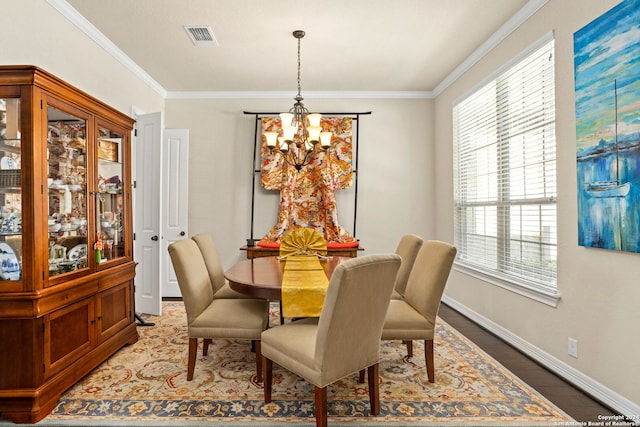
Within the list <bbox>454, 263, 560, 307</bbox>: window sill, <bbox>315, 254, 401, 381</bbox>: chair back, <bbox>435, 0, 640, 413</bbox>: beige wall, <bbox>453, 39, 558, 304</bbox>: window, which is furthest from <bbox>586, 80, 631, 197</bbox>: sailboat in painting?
<bbox>315, 254, 401, 381</bbox>: chair back

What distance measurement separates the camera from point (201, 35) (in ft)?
10.3

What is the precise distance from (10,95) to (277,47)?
216 cm

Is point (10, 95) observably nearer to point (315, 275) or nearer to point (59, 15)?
point (59, 15)

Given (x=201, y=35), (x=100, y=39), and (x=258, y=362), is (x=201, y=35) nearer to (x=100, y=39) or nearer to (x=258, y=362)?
(x=100, y=39)

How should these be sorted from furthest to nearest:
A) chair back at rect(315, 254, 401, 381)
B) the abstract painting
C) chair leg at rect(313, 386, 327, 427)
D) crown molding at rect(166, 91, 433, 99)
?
crown molding at rect(166, 91, 433, 99), the abstract painting, chair leg at rect(313, 386, 327, 427), chair back at rect(315, 254, 401, 381)

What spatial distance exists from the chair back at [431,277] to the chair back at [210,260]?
1661 mm

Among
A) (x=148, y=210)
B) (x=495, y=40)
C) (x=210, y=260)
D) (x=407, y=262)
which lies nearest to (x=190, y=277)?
(x=210, y=260)

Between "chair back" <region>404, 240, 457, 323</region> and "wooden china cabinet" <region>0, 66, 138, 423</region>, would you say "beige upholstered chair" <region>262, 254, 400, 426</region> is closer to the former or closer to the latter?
"chair back" <region>404, 240, 457, 323</region>

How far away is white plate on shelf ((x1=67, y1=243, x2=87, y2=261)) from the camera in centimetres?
238

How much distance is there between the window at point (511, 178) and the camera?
2.65 metres

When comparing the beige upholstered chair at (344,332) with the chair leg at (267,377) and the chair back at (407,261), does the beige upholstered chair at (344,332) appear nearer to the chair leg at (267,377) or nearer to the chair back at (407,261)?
the chair leg at (267,377)

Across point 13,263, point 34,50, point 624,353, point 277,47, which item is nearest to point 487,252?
point 624,353

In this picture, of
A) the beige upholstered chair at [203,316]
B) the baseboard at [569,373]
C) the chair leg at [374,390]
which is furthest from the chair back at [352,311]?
the baseboard at [569,373]

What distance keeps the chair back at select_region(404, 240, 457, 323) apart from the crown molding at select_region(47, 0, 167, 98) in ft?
10.7
